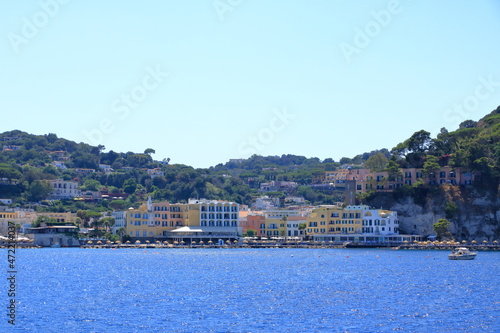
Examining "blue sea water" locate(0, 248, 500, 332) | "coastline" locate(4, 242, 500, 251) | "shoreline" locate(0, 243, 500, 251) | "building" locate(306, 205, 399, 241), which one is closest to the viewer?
"blue sea water" locate(0, 248, 500, 332)

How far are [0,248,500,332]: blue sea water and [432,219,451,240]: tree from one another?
3295 cm

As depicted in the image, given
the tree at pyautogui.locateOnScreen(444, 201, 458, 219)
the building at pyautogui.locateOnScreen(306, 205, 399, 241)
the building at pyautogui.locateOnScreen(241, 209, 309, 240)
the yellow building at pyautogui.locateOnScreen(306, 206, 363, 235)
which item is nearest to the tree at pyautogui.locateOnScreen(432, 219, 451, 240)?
the tree at pyautogui.locateOnScreen(444, 201, 458, 219)

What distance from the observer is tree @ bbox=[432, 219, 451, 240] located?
132875 mm

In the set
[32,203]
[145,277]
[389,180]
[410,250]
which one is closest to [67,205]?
[32,203]

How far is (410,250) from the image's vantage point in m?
129

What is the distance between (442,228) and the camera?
13350 cm

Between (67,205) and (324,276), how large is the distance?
129485 mm

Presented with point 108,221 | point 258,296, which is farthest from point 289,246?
point 258,296

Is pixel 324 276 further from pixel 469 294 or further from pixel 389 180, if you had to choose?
pixel 389 180

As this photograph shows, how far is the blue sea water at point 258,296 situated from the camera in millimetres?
48375

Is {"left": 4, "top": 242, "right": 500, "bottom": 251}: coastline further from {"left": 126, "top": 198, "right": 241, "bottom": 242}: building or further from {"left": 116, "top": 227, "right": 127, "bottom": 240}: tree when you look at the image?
{"left": 126, "top": 198, "right": 241, "bottom": 242}: building

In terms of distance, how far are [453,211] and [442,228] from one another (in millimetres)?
3472

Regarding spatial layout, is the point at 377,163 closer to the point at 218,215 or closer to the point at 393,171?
the point at 393,171

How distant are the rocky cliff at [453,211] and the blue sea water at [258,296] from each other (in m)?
36.2
